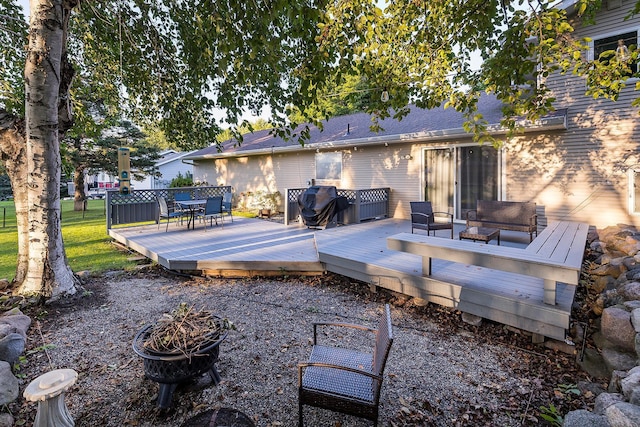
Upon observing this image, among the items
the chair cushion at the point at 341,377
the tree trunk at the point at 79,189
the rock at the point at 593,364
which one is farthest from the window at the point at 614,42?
the tree trunk at the point at 79,189

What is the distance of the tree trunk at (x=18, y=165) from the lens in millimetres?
4199

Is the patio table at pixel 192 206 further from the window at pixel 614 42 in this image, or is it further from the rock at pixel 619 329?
the window at pixel 614 42

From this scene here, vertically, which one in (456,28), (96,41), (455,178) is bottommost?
(455,178)

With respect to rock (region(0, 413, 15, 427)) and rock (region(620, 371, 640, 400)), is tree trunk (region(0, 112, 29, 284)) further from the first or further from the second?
rock (region(620, 371, 640, 400))

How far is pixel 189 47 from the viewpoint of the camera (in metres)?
4.01

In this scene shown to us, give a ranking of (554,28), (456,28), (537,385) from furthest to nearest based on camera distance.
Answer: (456,28)
(554,28)
(537,385)

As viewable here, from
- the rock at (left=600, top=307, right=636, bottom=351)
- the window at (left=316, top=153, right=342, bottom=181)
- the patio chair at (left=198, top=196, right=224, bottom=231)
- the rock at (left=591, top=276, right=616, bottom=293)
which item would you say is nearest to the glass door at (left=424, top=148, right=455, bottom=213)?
the window at (left=316, top=153, right=342, bottom=181)

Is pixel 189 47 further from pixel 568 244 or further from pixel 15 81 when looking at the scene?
pixel 568 244

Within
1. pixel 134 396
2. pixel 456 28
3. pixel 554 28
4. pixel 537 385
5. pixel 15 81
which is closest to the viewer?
pixel 134 396

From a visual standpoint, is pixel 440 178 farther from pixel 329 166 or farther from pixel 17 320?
pixel 17 320

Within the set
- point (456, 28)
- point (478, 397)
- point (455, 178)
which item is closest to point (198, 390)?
point (478, 397)

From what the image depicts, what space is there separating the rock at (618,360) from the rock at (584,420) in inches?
42.3

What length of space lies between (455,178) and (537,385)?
6528 millimetres

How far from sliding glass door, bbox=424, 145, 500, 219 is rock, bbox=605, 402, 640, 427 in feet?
22.4
